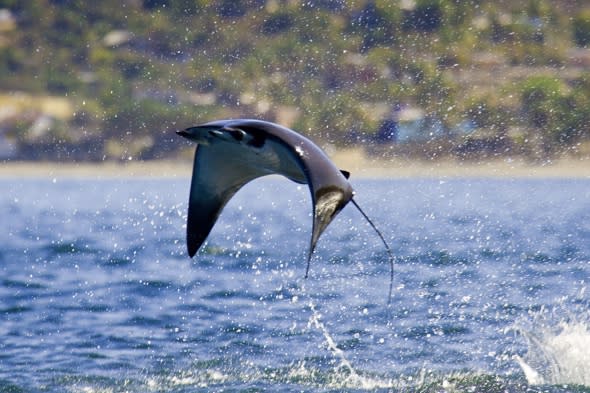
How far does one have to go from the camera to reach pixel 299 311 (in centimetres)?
1096

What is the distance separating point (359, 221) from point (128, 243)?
7.56m

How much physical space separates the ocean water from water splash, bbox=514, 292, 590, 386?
2 centimetres

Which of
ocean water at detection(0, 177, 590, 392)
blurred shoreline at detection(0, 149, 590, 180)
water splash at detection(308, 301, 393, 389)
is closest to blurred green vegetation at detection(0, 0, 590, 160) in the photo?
blurred shoreline at detection(0, 149, 590, 180)

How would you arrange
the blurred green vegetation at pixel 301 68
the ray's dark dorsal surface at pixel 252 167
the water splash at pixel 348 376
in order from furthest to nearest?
the blurred green vegetation at pixel 301 68
the water splash at pixel 348 376
the ray's dark dorsal surface at pixel 252 167

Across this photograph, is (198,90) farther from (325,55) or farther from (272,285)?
(272,285)

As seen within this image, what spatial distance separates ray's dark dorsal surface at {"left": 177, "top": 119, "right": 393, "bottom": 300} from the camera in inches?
246

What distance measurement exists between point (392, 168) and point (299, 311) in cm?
4251

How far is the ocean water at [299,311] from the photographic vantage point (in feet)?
27.2

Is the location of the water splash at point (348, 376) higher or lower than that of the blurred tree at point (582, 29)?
lower

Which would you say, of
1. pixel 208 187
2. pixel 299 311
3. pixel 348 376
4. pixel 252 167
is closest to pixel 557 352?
pixel 348 376

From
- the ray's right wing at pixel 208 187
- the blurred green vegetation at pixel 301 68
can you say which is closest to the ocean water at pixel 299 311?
the ray's right wing at pixel 208 187

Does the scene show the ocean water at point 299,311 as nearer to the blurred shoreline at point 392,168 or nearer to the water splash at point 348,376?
the water splash at point 348,376

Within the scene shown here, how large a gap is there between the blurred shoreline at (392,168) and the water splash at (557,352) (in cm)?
4104

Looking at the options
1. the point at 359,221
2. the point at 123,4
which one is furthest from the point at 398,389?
the point at 123,4
